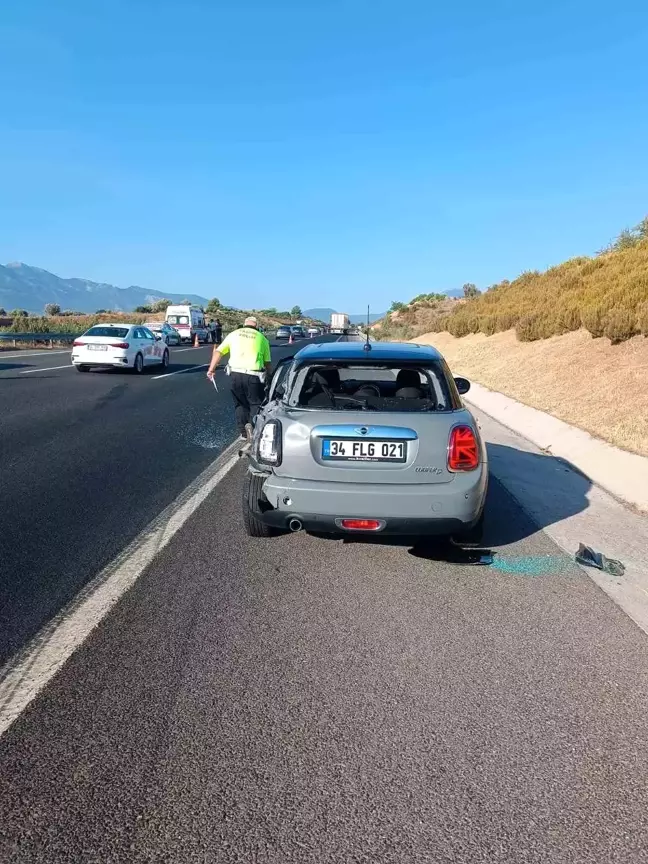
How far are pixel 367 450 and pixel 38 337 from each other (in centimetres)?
3368

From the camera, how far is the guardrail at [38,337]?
109 ft

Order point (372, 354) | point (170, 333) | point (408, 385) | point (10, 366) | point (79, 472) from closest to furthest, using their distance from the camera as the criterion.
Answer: point (372, 354) < point (408, 385) < point (79, 472) < point (10, 366) < point (170, 333)

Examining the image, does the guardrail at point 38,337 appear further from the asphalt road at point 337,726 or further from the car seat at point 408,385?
the asphalt road at point 337,726

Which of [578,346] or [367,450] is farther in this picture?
[578,346]

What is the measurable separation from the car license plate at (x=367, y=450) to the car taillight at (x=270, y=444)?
0.38m

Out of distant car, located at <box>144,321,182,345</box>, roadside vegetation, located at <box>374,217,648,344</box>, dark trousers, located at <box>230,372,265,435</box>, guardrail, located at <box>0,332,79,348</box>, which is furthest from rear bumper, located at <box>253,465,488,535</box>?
distant car, located at <box>144,321,182,345</box>

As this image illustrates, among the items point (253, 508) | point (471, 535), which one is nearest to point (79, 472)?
point (253, 508)

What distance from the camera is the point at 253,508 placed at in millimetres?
4902

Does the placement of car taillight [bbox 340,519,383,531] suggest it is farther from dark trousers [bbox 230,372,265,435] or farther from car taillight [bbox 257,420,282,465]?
dark trousers [bbox 230,372,265,435]

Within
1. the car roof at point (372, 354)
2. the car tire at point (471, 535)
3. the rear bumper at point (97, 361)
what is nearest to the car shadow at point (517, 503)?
the car tire at point (471, 535)

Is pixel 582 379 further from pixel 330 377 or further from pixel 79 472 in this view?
pixel 79 472

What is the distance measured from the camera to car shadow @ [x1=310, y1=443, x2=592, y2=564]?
5312mm

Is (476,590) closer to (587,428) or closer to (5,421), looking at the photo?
(587,428)

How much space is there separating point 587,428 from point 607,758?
7887mm
